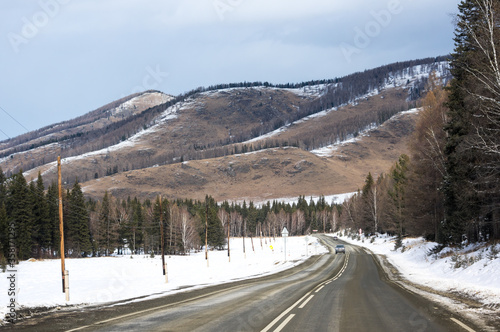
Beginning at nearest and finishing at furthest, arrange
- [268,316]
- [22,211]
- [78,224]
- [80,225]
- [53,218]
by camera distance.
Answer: [268,316]
[22,211]
[53,218]
[78,224]
[80,225]

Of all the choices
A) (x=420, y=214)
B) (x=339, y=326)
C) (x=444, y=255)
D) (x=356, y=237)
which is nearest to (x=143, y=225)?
(x=356, y=237)

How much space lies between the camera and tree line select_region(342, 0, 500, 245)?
18484mm

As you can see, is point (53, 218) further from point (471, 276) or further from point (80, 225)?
point (471, 276)

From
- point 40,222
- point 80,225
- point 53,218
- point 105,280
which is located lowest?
point 105,280

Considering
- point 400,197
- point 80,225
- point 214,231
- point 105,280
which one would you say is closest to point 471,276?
point 105,280

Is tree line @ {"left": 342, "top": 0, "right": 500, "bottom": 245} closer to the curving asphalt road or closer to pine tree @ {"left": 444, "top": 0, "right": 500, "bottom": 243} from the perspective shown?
pine tree @ {"left": 444, "top": 0, "right": 500, "bottom": 243}

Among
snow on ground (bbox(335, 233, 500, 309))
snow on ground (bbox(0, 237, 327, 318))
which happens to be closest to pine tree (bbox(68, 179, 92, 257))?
snow on ground (bbox(0, 237, 327, 318))

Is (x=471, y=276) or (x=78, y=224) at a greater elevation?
(x=78, y=224)

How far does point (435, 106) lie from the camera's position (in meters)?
36.0

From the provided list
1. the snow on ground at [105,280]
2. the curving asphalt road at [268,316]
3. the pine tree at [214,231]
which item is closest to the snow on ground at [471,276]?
the curving asphalt road at [268,316]

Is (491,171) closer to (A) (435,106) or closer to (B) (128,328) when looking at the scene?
(A) (435,106)

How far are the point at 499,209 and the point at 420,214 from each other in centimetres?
1486

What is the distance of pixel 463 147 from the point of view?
20953 mm

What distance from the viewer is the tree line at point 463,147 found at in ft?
60.6
